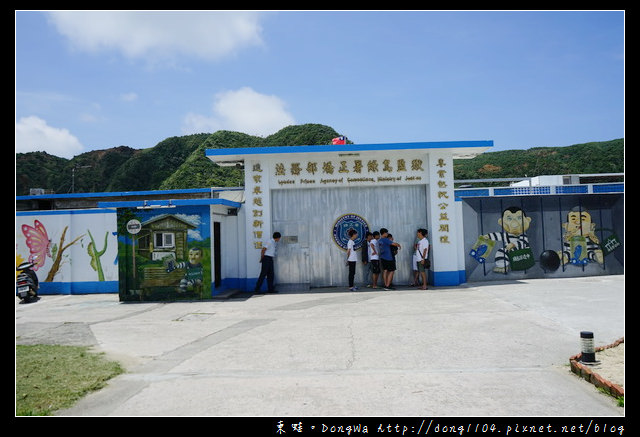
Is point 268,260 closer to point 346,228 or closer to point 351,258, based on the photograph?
point 351,258

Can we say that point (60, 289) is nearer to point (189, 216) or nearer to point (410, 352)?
point (189, 216)

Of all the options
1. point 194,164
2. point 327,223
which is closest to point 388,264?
point 327,223

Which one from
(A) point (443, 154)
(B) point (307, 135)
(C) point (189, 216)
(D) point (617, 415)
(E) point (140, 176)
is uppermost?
(B) point (307, 135)

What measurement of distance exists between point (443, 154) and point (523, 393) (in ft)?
33.4

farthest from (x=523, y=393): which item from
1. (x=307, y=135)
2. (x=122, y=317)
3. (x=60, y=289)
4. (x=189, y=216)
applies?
(x=307, y=135)

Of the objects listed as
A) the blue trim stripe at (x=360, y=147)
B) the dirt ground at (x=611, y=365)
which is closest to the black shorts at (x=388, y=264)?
the blue trim stripe at (x=360, y=147)

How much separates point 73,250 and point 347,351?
433 inches

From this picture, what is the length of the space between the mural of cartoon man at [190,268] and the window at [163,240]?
1.51 ft

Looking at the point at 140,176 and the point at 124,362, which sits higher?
the point at 140,176

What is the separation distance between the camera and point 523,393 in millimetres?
5109

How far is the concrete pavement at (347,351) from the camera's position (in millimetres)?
4898

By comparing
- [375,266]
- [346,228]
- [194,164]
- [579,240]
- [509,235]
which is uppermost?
[194,164]

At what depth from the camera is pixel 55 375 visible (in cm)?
603

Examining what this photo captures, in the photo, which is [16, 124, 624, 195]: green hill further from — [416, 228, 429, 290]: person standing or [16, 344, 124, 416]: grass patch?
[16, 344, 124, 416]: grass patch
